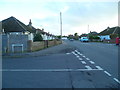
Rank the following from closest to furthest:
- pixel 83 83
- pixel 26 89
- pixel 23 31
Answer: pixel 26 89 → pixel 83 83 → pixel 23 31

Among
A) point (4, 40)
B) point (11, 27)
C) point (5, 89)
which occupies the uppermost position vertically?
point (11, 27)

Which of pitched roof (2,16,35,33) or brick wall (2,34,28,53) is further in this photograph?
pitched roof (2,16,35,33)

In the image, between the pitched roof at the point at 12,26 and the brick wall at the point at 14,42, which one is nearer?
the brick wall at the point at 14,42

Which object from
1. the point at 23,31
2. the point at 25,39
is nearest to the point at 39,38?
the point at 23,31

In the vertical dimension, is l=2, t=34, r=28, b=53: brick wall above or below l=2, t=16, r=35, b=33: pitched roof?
below

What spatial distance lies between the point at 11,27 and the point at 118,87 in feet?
87.4

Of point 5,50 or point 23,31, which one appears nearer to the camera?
point 5,50

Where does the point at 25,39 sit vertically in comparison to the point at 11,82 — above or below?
above

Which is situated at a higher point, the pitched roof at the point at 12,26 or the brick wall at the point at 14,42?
the pitched roof at the point at 12,26

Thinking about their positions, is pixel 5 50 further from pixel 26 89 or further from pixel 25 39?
pixel 26 89

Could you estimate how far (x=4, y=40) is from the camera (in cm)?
1827

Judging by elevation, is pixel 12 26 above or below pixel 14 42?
above

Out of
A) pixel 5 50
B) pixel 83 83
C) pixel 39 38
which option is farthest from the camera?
pixel 39 38

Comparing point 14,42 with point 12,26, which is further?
point 12,26
